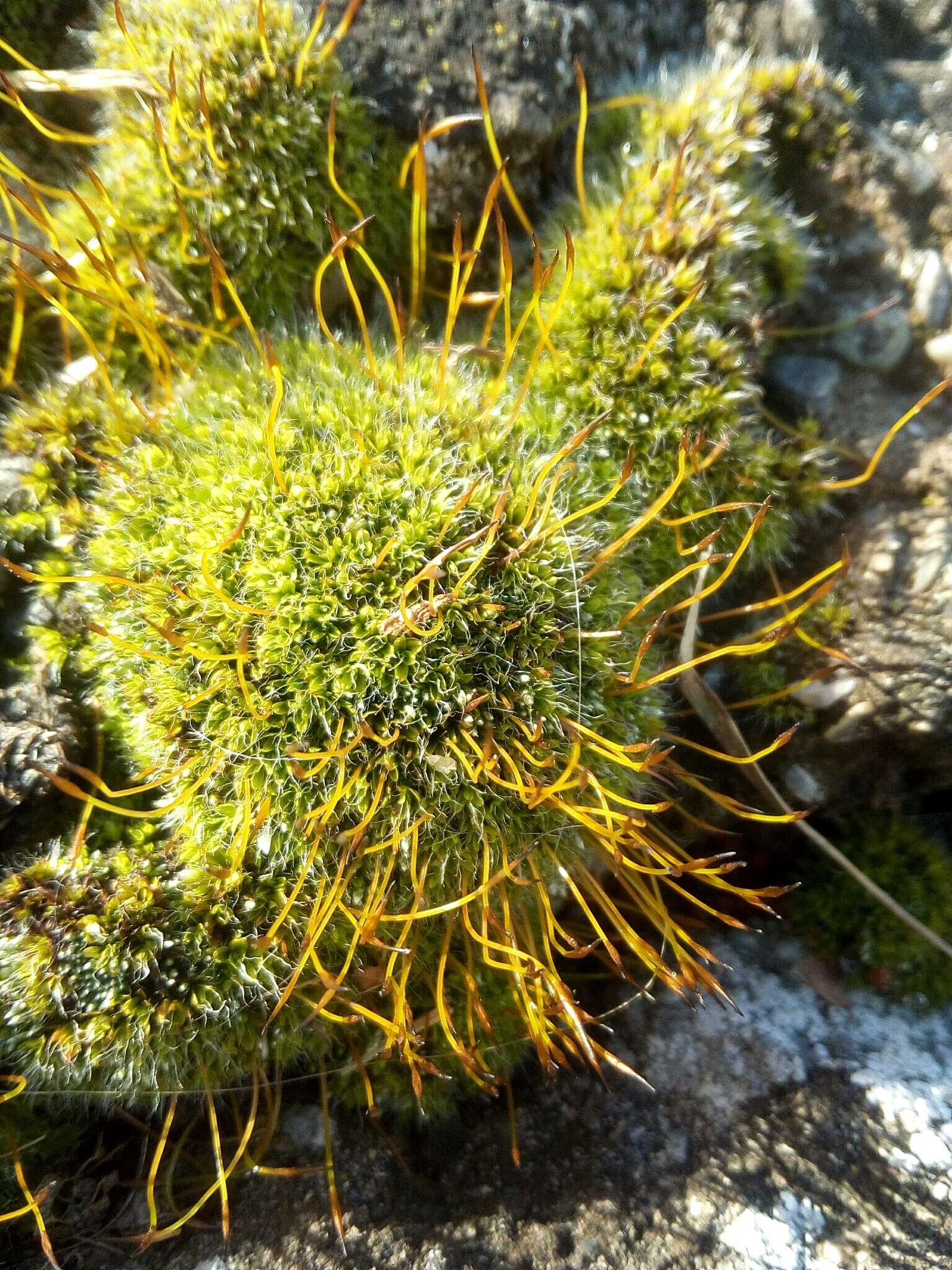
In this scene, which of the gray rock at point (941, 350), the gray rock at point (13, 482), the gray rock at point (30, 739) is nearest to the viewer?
the gray rock at point (30, 739)

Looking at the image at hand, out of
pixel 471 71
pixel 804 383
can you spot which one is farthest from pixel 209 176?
pixel 804 383

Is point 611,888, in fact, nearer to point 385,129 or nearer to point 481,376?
point 481,376

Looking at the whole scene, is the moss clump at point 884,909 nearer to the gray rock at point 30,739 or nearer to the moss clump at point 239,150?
the gray rock at point 30,739

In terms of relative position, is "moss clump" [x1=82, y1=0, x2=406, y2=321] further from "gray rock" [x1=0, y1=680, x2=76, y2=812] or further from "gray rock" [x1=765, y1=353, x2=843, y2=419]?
"gray rock" [x1=765, y1=353, x2=843, y2=419]

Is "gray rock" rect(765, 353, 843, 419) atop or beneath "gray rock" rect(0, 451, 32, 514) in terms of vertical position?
atop

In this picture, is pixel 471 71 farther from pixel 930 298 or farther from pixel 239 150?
pixel 930 298

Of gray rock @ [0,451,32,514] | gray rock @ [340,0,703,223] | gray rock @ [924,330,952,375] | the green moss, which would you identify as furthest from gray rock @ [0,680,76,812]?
gray rock @ [924,330,952,375]

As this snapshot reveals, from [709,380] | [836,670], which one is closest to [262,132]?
[709,380]

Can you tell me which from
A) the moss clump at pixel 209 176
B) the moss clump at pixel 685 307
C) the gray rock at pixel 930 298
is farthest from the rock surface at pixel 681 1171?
the moss clump at pixel 209 176
